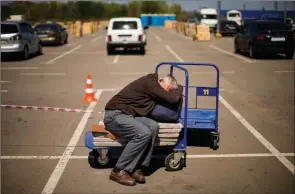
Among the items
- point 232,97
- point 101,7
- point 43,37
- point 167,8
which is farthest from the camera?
point 167,8

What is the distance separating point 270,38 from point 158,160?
13.2 meters

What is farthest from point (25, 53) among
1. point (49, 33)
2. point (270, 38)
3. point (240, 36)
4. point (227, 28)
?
point (227, 28)

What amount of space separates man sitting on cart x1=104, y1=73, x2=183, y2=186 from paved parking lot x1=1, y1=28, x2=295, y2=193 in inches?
8.8

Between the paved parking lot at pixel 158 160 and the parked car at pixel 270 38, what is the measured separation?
14.7ft

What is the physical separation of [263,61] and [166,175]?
44.0 ft

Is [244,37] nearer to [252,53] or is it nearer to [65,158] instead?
[252,53]

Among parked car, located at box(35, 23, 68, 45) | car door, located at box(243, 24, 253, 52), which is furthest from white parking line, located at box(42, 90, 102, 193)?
parked car, located at box(35, 23, 68, 45)

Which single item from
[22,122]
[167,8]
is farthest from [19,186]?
[167,8]

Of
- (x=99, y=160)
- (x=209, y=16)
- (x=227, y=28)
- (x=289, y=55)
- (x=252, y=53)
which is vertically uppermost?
(x=209, y=16)

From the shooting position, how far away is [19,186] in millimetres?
4656

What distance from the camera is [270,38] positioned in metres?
17.1

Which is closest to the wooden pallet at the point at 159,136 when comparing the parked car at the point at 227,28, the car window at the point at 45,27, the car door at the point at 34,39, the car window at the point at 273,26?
the car window at the point at 273,26

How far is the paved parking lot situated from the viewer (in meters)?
4.73

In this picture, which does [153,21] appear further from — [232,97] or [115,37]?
[232,97]
